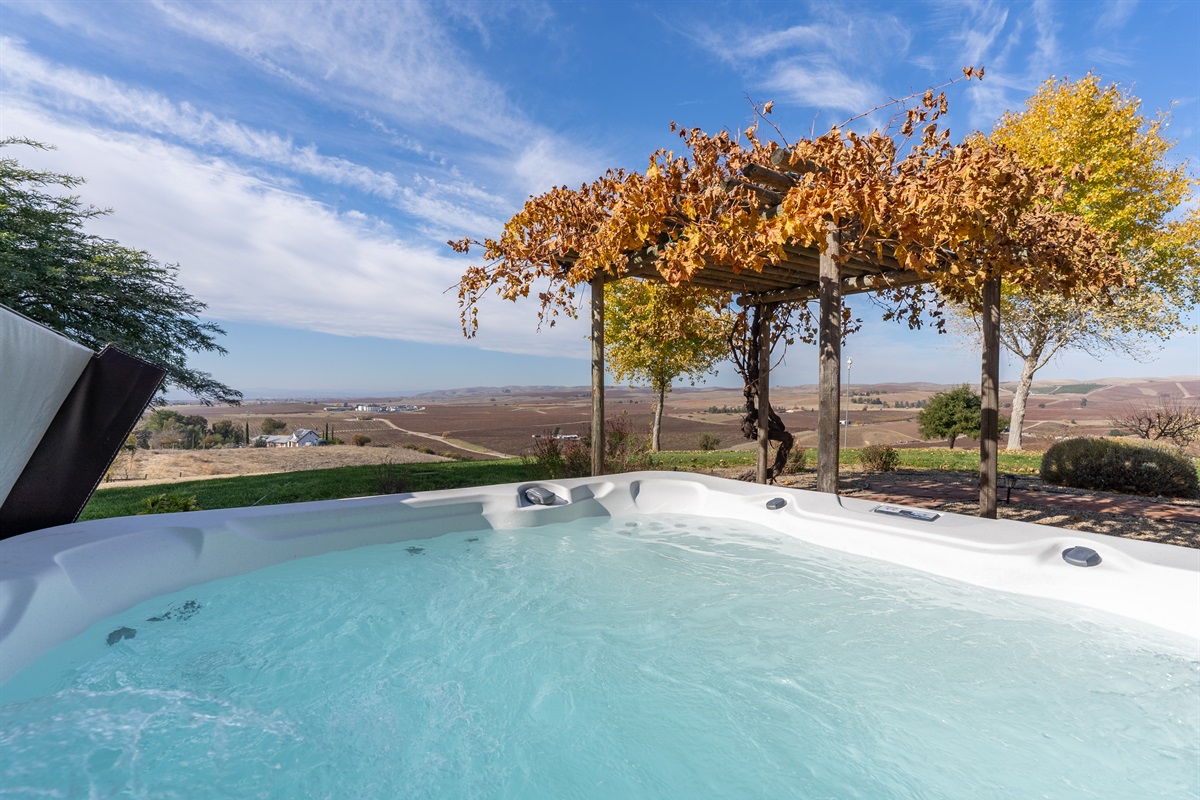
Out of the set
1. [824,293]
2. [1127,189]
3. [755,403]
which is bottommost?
[755,403]

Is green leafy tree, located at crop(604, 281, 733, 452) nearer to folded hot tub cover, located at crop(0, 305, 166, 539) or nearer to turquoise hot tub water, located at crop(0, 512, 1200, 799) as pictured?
turquoise hot tub water, located at crop(0, 512, 1200, 799)

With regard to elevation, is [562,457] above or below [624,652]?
above

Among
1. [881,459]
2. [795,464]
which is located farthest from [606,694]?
[881,459]

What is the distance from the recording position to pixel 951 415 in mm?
14570

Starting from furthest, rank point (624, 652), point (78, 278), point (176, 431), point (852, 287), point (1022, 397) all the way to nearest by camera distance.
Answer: point (176, 431), point (1022, 397), point (78, 278), point (852, 287), point (624, 652)

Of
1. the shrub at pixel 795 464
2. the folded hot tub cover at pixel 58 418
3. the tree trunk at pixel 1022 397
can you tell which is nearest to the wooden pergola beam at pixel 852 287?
the shrub at pixel 795 464

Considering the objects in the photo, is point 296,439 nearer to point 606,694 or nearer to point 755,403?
point 755,403

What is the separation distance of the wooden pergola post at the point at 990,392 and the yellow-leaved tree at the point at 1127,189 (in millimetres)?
7456

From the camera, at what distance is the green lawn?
6.18 meters

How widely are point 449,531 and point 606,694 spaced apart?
2.07m

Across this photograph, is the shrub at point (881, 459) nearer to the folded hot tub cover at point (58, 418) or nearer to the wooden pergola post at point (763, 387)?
the wooden pergola post at point (763, 387)

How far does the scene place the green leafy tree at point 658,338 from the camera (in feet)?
23.9

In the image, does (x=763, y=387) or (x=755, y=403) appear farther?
(x=755, y=403)

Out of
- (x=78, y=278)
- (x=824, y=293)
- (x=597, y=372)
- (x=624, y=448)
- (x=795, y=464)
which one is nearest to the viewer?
(x=824, y=293)
